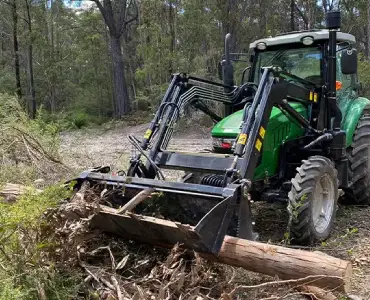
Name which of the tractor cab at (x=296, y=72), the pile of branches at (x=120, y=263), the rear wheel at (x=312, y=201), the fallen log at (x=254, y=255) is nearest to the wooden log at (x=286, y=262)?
the fallen log at (x=254, y=255)

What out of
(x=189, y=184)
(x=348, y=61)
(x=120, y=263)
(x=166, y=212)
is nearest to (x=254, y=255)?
(x=189, y=184)

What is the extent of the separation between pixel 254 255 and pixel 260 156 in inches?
65.0

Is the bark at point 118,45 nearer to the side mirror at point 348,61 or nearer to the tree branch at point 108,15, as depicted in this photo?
the tree branch at point 108,15

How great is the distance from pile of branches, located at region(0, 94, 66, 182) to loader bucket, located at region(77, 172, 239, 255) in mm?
3973

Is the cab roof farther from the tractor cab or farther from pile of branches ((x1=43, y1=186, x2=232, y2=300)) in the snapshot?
pile of branches ((x1=43, y1=186, x2=232, y2=300))

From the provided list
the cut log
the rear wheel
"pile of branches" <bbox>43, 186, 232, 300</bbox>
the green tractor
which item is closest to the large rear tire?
the green tractor

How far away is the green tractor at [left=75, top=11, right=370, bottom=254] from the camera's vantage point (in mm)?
3955

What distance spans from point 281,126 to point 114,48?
64.5 feet

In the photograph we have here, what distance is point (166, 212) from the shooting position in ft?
14.1

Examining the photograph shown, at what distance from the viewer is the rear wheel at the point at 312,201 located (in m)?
4.65

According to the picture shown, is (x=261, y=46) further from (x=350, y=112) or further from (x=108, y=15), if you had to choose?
(x=108, y=15)

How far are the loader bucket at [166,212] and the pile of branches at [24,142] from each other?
13.0 ft

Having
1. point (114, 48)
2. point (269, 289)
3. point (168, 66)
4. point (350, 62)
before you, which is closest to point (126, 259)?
point (269, 289)

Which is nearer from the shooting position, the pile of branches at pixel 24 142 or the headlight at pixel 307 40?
the headlight at pixel 307 40
